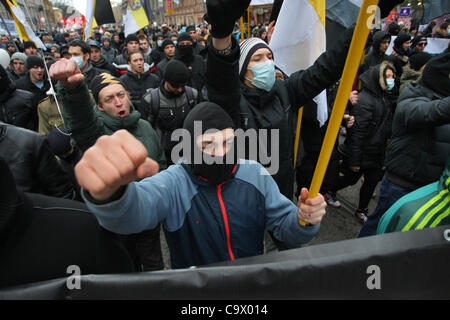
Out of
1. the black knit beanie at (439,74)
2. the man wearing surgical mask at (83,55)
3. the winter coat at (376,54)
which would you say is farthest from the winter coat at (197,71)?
the black knit beanie at (439,74)

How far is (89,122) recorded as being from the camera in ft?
5.98

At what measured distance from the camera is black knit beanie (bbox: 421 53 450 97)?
1.98 meters

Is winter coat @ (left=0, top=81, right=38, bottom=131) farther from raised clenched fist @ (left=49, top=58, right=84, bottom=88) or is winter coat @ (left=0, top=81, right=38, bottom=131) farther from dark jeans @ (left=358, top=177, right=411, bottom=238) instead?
dark jeans @ (left=358, top=177, right=411, bottom=238)

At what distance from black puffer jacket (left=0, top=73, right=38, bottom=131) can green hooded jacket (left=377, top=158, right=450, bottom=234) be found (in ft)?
12.0

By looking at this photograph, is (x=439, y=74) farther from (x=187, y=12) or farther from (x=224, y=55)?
(x=187, y=12)

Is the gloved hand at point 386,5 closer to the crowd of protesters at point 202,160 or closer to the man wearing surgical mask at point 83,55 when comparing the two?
the crowd of protesters at point 202,160

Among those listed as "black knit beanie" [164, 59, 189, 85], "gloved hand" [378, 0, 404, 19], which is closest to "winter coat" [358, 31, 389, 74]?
"black knit beanie" [164, 59, 189, 85]

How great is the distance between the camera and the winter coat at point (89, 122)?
5.30 ft

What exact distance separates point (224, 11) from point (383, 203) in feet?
6.64

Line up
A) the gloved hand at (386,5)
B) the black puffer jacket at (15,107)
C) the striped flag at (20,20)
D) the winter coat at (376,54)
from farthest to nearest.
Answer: the winter coat at (376,54) < the striped flag at (20,20) < the black puffer jacket at (15,107) < the gloved hand at (386,5)

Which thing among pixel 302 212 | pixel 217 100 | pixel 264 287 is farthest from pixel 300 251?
pixel 217 100

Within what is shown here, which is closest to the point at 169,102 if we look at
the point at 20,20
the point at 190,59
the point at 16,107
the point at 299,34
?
the point at 299,34

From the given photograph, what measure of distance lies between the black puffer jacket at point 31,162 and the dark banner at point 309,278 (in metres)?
1.20
